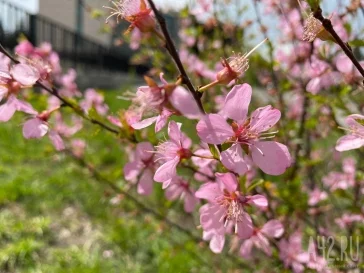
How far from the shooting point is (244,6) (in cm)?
265

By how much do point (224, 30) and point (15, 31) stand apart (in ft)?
25.6

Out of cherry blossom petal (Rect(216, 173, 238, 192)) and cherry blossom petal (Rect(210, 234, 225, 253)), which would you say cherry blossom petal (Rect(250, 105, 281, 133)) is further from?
cherry blossom petal (Rect(210, 234, 225, 253))

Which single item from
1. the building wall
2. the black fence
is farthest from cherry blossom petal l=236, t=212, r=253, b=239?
the building wall

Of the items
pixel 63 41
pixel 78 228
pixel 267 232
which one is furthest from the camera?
pixel 63 41

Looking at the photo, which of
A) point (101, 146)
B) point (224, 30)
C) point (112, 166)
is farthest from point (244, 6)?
point (101, 146)

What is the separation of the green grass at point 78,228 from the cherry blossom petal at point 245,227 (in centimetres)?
127

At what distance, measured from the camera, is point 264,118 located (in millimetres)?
831

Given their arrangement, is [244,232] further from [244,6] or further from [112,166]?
[112,166]

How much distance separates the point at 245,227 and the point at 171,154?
0.20 meters

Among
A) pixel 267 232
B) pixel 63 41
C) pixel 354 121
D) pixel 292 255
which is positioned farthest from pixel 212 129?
pixel 63 41

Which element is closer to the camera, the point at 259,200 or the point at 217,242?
the point at 259,200

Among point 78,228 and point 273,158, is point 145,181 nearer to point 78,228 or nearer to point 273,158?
point 273,158

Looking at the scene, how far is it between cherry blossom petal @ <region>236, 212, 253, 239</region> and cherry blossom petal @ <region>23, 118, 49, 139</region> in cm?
46

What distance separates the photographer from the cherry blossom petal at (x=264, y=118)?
32.4 inches
